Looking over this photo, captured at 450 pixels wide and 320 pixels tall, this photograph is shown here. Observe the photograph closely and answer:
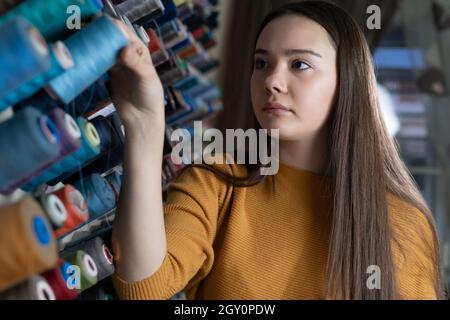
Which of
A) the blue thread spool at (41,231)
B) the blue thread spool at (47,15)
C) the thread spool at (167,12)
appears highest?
the thread spool at (167,12)

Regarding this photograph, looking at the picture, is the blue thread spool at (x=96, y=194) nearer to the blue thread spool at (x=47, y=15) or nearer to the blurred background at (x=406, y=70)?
the blue thread spool at (x=47, y=15)

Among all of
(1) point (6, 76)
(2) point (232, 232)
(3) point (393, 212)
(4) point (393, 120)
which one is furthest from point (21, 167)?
(4) point (393, 120)

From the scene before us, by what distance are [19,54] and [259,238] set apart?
0.39 meters

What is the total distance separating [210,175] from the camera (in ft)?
2.35

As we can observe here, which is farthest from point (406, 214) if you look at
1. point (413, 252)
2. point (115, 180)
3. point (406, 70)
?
point (406, 70)

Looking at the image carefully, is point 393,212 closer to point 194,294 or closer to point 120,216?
point 194,294

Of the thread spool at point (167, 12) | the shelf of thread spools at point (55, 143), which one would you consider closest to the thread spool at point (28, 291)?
the shelf of thread spools at point (55, 143)

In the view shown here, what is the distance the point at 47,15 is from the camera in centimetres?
45

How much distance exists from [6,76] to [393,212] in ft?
1.66

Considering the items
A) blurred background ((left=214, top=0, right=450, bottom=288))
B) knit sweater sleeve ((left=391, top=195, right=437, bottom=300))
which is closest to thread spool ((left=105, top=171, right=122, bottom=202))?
knit sweater sleeve ((left=391, top=195, right=437, bottom=300))

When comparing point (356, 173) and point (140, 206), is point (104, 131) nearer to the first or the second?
point (140, 206)

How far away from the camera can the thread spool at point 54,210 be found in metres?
0.43

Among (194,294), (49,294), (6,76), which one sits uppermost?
(6,76)

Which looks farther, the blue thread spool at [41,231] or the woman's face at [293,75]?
the woman's face at [293,75]
